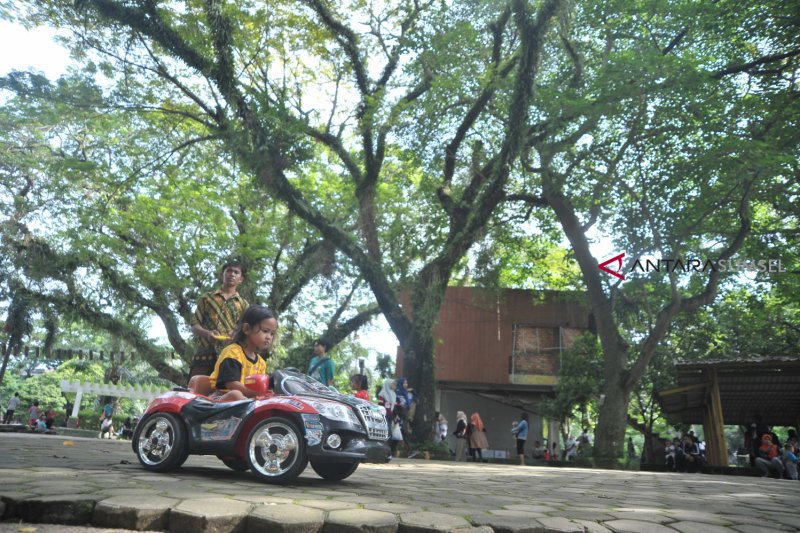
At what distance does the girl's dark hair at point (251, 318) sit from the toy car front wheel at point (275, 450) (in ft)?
2.83

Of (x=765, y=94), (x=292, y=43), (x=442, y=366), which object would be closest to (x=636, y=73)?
(x=765, y=94)

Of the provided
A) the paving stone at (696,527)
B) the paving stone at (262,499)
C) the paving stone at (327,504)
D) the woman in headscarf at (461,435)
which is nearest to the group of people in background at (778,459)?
the woman in headscarf at (461,435)

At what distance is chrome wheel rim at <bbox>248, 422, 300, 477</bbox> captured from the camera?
478 cm

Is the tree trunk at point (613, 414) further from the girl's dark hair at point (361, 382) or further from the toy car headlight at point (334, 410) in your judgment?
the toy car headlight at point (334, 410)

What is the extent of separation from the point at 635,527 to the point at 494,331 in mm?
24608

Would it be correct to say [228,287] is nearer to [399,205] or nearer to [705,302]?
[705,302]

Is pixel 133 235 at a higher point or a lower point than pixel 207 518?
higher

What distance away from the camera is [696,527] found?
3.58 meters

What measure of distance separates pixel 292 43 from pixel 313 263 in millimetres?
Result: 6805

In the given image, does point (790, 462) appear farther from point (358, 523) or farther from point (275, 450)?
point (358, 523)

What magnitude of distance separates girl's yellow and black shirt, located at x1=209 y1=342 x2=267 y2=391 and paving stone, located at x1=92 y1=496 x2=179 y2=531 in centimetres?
216

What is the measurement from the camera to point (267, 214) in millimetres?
23391

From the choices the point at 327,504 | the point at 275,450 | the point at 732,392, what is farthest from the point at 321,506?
the point at 732,392

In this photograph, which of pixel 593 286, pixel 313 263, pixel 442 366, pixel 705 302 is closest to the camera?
pixel 705 302
